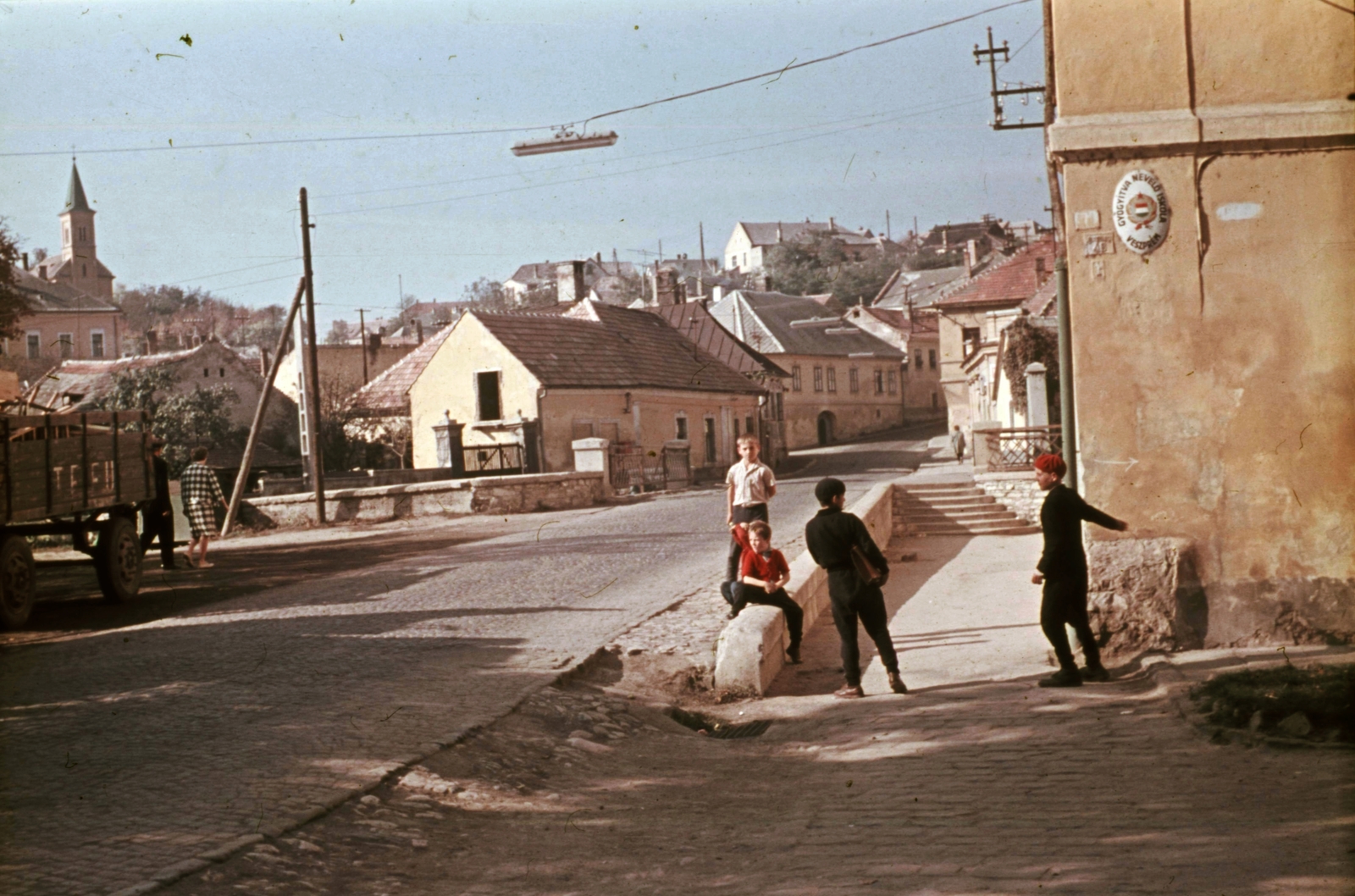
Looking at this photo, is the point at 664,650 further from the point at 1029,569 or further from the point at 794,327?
the point at 794,327

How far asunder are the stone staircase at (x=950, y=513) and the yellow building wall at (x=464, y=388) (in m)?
17.9

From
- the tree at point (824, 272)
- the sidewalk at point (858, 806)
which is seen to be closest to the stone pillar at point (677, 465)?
the sidewalk at point (858, 806)

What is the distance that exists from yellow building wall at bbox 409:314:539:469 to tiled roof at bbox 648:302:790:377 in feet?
55.1

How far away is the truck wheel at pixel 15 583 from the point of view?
11172 millimetres

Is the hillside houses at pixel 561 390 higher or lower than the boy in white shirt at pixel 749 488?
higher

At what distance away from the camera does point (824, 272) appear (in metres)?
108

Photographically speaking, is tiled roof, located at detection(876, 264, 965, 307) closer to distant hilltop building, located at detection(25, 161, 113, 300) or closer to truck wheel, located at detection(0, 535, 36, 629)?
distant hilltop building, located at detection(25, 161, 113, 300)

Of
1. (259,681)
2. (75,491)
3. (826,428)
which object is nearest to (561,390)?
(75,491)

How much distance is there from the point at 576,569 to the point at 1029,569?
5.81 meters

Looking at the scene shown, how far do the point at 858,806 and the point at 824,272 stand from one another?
10430 cm

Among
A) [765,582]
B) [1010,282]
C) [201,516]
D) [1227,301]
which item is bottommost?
[765,582]

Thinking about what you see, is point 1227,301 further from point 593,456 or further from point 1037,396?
point 1037,396

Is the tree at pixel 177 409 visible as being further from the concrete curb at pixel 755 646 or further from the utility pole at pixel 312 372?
the concrete curb at pixel 755 646

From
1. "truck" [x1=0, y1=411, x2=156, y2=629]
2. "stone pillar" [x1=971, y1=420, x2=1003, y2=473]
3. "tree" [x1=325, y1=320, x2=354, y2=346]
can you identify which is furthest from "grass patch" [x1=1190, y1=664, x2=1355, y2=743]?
"tree" [x1=325, y1=320, x2=354, y2=346]
